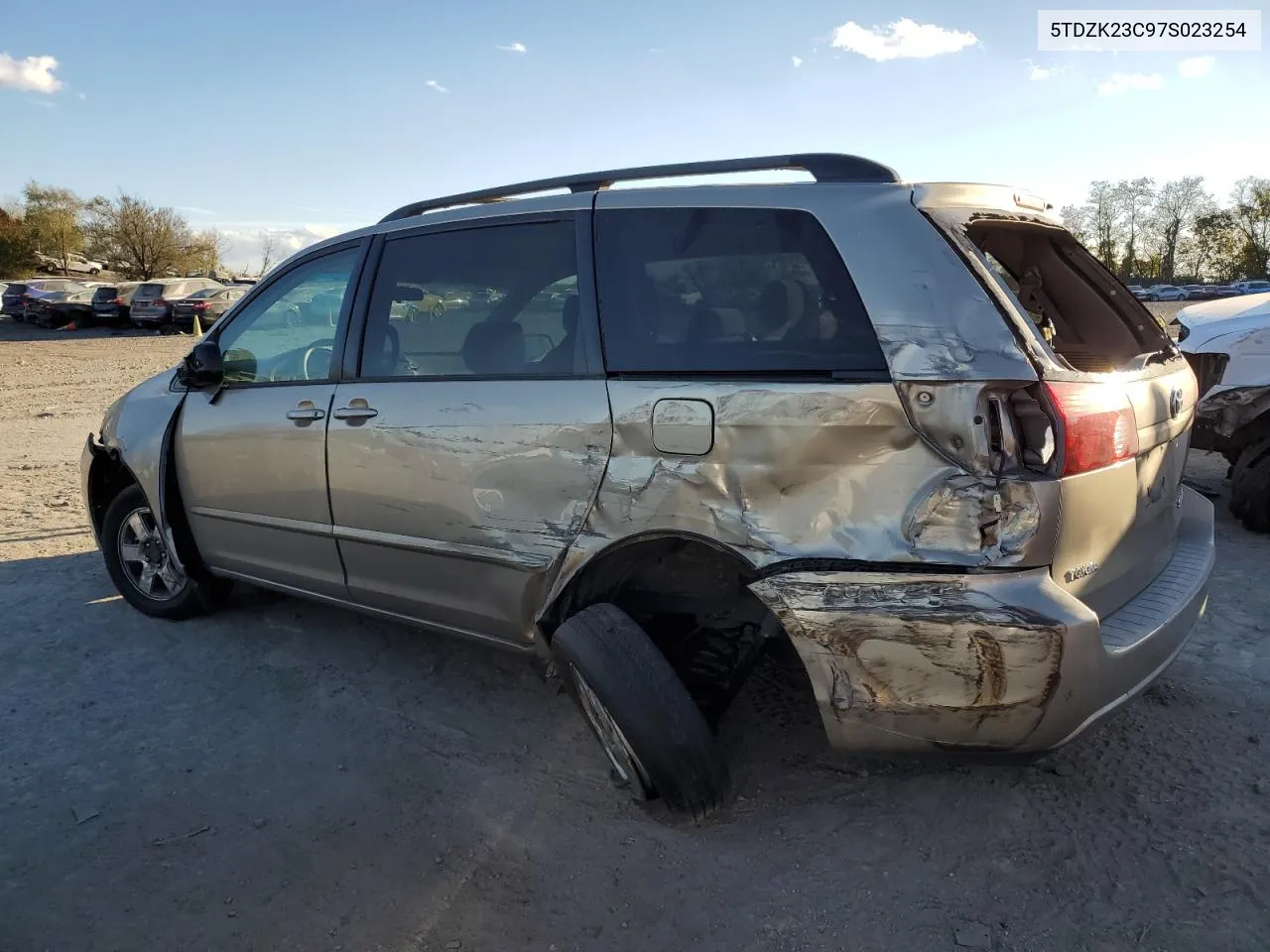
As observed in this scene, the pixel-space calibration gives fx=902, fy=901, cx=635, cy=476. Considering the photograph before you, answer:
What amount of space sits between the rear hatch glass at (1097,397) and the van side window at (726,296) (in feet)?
1.14

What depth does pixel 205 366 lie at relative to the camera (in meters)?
3.85

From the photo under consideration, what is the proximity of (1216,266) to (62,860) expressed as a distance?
3159 inches

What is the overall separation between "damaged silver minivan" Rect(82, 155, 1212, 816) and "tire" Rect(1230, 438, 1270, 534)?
2.47m

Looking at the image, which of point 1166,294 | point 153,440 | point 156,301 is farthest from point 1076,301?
point 1166,294

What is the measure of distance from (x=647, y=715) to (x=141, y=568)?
10.4 feet

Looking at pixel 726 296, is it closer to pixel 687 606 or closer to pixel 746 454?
pixel 746 454

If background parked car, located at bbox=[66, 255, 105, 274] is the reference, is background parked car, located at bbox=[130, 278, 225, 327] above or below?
below

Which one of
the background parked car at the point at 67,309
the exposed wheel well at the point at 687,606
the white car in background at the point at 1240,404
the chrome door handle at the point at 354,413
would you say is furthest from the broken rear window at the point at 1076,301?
the background parked car at the point at 67,309

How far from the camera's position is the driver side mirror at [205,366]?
386 centimetres

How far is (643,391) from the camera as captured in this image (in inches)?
103

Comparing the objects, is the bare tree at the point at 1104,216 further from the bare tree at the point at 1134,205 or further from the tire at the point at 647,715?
the tire at the point at 647,715

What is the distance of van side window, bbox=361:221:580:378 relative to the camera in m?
2.93

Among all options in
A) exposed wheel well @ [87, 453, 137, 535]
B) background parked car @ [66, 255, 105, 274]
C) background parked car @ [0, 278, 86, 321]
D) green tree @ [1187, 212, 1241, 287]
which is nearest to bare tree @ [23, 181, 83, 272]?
background parked car @ [66, 255, 105, 274]

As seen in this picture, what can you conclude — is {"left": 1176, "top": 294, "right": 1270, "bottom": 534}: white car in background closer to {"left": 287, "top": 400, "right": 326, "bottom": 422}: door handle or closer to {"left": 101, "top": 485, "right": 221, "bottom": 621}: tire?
{"left": 287, "top": 400, "right": 326, "bottom": 422}: door handle
